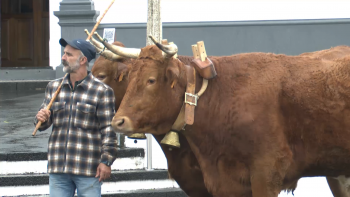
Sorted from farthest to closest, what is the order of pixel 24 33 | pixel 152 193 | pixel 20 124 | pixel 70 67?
1. pixel 24 33
2. pixel 20 124
3. pixel 152 193
4. pixel 70 67

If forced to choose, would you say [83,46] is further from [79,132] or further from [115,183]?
[115,183]

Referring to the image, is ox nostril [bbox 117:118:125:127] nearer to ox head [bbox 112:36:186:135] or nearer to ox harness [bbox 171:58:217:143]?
ox head [bbox 112:36:186:135]

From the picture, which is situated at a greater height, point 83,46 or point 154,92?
point 83,46

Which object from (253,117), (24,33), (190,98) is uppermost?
(24,33)

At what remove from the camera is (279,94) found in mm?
4781

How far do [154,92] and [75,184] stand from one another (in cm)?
100

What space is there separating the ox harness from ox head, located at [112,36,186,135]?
0.13ft

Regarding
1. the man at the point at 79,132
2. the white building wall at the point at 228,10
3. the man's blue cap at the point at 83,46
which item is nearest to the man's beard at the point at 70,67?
the man at the point at 79,132

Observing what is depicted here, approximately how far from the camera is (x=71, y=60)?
493 centimetres

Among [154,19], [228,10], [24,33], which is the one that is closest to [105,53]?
[154,19]

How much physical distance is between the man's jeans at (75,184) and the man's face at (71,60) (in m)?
0.84

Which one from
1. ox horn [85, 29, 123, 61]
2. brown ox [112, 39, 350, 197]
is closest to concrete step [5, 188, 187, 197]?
ox horn [85, 29, 123, 61]

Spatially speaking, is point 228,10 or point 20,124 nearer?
point 20,124

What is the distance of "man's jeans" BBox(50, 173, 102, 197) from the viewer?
15.9ft
